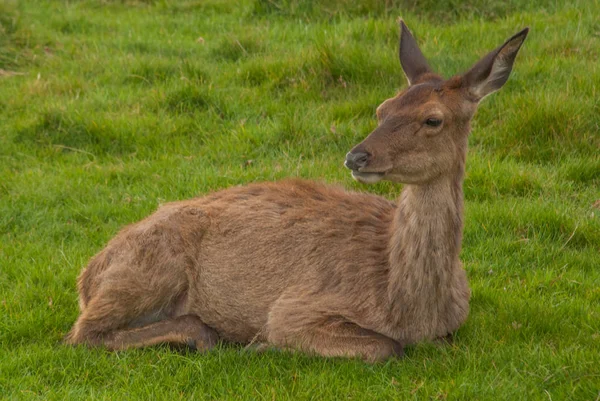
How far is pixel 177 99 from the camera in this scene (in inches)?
388

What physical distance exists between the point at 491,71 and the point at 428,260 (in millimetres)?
1214

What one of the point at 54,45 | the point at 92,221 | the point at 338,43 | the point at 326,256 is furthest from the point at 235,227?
the point at 54,45

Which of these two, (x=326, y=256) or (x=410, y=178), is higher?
(x=410, y=178)

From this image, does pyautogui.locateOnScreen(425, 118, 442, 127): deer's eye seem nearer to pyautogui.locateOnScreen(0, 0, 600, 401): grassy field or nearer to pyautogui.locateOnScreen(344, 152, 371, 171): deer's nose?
pyautogui.locateOnScreen(344, 152, 371, 171): deer's nose

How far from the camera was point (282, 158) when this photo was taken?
8.73m

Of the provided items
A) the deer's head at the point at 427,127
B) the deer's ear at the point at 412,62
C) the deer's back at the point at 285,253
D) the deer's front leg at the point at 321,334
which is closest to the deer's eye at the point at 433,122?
the deer's head at the point at 427,127

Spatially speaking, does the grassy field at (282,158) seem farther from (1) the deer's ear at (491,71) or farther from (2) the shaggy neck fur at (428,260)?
(1) the deer's ear at (491,71)

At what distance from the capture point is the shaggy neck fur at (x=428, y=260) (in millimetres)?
5660

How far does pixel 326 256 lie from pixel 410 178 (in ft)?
2.82

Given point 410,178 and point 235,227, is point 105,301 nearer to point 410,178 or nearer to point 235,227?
point 235,227

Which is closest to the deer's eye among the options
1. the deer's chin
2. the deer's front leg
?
the deer's chin

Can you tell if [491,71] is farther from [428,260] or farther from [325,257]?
[325,257]

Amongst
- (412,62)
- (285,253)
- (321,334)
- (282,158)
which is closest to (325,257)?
(285,253)

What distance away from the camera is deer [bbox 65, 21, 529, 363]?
5.62m
